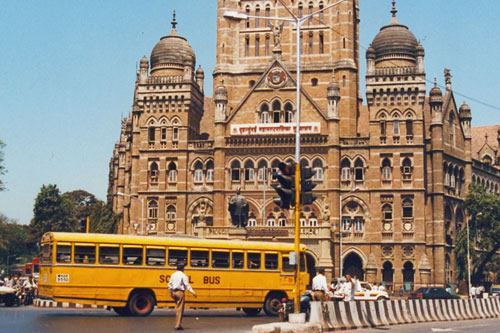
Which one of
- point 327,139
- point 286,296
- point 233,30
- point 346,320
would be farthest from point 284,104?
point 346,320

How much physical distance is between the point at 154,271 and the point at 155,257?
0.55m

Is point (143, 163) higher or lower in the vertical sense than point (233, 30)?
lower

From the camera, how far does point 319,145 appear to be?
6281 cm

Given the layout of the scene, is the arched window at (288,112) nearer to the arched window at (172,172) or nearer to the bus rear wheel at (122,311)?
the arched window at (172,172)

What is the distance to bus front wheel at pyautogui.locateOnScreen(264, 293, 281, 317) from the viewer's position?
29875 mm

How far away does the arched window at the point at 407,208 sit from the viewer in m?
61.8

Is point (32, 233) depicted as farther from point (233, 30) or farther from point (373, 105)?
point (373, 105)

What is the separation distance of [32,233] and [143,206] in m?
49.5

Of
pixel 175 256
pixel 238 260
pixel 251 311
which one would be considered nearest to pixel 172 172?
pixel 251 311

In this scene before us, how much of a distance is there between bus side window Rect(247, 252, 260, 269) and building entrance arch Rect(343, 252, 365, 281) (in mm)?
34252

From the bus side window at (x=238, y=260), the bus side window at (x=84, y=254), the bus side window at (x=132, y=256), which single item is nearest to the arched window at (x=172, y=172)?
the bus side window at (x=238, y=260)

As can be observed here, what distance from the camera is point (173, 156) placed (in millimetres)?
66000

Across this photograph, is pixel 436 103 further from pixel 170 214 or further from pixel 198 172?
pixel 170 214

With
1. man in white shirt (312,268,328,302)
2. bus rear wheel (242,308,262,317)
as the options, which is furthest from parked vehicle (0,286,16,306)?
man in white shirt (312,268,328,302)
